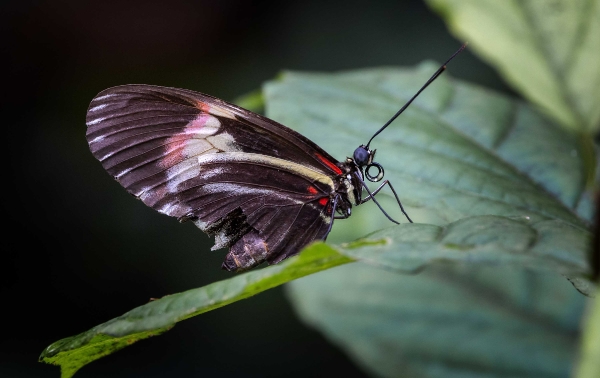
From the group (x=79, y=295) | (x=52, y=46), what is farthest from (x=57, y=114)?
(x=79, y=295)

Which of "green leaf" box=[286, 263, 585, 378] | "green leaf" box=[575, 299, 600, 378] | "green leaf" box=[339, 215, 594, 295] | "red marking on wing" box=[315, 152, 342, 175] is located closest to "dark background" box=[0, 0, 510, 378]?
"green leaf" box=[286, 263, 585, 378]

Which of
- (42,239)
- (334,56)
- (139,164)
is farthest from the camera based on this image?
(334,56)

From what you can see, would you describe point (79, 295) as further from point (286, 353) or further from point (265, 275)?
point (265, 275)

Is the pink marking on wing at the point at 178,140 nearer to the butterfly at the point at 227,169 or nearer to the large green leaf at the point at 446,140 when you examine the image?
the butterfly at the point at 227,169

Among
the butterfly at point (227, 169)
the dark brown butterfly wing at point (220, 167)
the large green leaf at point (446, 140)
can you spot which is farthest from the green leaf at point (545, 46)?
the dark brown butterfly wing at point (220, 167)

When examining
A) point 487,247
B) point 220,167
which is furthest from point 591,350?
point 220,167

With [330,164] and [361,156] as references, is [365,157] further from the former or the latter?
[330,164]
